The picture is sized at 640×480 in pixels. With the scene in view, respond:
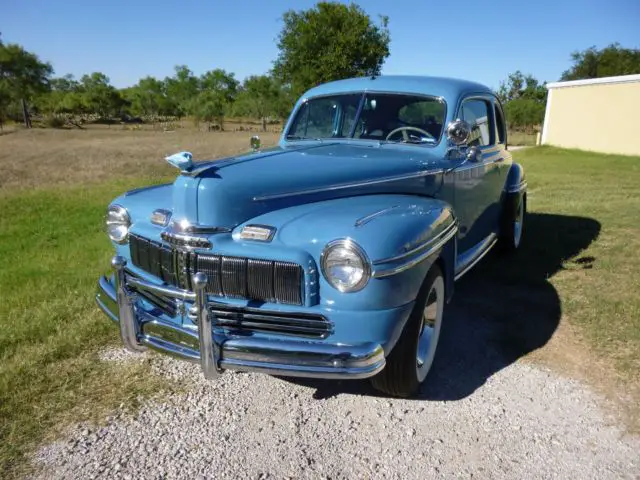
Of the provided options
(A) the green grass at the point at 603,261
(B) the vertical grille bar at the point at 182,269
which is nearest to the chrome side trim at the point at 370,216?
(B) the vertical grille bar at the point at 182,269

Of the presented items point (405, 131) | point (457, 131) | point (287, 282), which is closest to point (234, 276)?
point (287, 282)

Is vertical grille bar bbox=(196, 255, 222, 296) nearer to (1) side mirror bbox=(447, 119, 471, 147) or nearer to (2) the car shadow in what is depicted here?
(2) the car shadow

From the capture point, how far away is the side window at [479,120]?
156 inches

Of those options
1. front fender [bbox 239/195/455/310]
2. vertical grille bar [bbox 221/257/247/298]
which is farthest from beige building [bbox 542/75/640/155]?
vertical grille bar [bbox 221/257/247/298]

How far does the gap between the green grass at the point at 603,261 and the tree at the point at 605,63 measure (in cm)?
3189

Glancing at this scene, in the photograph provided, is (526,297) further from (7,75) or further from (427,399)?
(7,75)

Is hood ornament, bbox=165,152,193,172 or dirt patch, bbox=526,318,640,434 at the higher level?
hood ornament, bbox=165,152,193,172

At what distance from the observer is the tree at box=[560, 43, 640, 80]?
37469 mm

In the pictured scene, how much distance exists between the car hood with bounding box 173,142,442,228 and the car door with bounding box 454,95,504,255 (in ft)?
1.65

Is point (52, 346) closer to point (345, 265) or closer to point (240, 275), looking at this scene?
point (240, 275)

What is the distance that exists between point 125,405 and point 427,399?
1683 mm

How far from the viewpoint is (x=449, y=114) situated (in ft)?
11.8

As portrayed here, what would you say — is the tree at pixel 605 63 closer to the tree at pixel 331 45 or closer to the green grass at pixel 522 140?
the green grass at pixel 522 140

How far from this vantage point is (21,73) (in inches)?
1877
